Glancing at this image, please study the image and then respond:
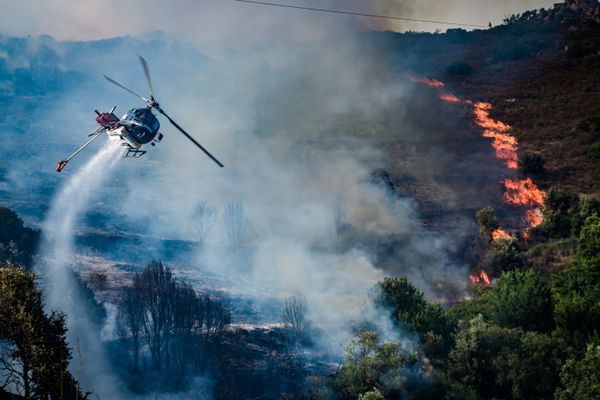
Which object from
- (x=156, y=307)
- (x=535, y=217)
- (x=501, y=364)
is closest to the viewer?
(x=501, y=364)

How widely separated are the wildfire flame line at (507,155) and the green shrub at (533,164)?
1.73 metres

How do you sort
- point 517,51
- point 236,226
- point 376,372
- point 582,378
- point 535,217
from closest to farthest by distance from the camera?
point 582,378
point 376,372
point 535,217
point 236,226
point 517,51

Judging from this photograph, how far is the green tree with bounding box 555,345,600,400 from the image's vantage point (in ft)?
145

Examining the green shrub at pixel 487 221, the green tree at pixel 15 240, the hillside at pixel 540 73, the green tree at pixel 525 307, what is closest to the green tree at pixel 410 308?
the green tree at pixel 525 307

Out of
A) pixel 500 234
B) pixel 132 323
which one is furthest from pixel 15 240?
pixel 500 234

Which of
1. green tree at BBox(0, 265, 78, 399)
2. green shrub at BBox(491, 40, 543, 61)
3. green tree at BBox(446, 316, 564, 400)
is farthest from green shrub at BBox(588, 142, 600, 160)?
green tree at BBox(0, 265, 78, 399)

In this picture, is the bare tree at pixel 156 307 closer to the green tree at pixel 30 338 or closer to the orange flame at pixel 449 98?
the green tree at pixel 30 338

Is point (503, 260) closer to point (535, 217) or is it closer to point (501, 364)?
point (535, 217)

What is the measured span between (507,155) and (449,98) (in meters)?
29.3

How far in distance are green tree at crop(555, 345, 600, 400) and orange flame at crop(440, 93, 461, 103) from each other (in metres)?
90.7

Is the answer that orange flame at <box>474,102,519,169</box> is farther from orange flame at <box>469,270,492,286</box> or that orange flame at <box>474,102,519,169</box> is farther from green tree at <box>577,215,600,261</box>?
green tree at <box>577,215,600,261</box>

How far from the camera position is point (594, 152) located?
9838 cm

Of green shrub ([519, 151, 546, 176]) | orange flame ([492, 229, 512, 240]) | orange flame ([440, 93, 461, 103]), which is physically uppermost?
orange flame ([440, 93, 461, 103])

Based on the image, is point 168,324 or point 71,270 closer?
point 168,324
